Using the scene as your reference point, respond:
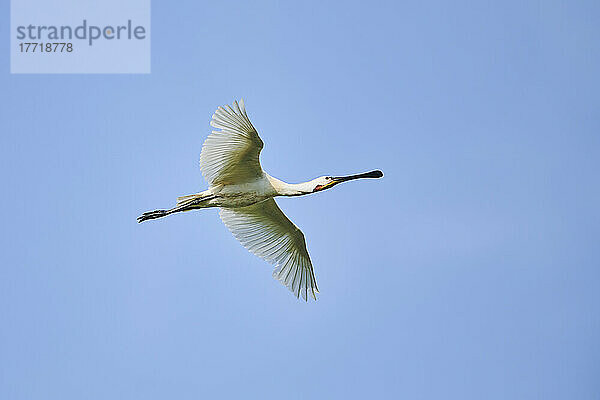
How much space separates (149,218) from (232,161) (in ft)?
5.62

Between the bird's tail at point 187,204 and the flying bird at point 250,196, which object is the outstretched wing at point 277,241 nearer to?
the flying bird at point 250,196

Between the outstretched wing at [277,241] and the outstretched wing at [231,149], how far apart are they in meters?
1.35

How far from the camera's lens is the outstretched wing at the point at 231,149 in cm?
1552

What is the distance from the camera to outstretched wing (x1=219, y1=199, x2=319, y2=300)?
18.0m

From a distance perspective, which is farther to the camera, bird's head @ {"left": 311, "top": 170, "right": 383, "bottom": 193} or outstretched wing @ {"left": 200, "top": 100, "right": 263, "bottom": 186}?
bird's head @ {"left": 311, "top": 170, "right": 383, "bottom": 193}

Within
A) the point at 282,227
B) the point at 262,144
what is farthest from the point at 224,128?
the point at 282,227

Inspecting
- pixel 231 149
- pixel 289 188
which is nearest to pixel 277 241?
pixel 289 188

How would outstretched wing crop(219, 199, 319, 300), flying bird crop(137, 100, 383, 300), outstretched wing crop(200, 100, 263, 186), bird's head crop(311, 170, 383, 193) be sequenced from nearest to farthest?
outstretched wing crop(200, 100, 263, 186), flying bird crop(137, 100, 383, 300), bird's head crop(311, 170, 383, 193), outstretched wing crop(219, 199, 319, 300)

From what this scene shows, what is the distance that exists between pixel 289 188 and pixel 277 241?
1.68 m

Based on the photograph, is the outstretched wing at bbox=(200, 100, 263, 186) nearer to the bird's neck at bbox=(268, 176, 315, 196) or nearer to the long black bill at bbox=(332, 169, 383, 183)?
the bird's neck at bbox=(268, 176, 315, 196)

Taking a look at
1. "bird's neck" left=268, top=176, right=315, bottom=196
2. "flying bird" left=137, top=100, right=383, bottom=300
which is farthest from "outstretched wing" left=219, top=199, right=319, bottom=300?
"bird's neck" left=268, top=176, right=315, bottom=196

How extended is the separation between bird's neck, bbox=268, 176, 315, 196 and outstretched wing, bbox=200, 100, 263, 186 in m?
0.33

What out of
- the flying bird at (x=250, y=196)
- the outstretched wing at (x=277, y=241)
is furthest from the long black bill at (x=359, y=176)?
the outstretched wing at (x=277, y=241)

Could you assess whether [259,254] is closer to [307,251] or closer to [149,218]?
[307,251]
